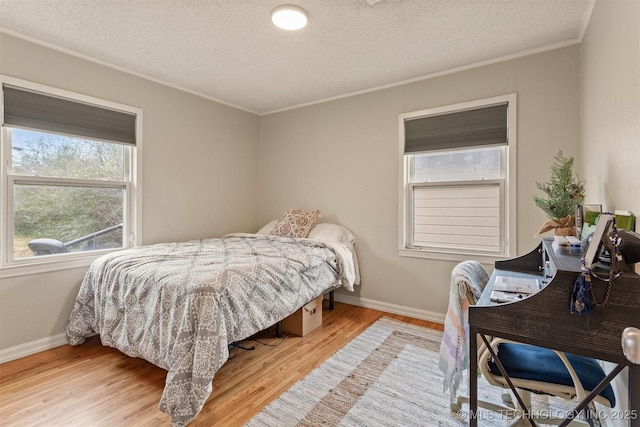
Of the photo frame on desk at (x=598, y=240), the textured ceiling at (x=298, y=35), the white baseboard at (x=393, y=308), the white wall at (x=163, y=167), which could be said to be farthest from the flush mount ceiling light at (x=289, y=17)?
the white baseboard at (x=393, y=308)

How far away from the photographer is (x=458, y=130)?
296 cm

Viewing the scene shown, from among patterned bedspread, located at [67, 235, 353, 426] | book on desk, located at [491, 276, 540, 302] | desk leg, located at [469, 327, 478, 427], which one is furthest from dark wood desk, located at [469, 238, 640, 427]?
patterned bedspread, located at [67, 235, 353, 426]

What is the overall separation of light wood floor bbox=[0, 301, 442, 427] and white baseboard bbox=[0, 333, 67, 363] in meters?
0.05

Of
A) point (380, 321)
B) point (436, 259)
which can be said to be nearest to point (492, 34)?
point (436, 259)

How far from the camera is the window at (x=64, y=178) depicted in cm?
237

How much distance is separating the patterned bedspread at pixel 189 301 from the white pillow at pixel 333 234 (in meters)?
0.49

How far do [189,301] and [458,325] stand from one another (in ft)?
4.62

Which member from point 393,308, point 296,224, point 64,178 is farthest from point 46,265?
point 393,308

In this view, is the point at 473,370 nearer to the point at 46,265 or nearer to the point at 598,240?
the point at 598,240

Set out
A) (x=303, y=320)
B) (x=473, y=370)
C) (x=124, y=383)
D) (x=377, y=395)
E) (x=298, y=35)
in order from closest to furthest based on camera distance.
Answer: (x=473, y=370) < (x=377, y=395) < (x=124, y=383) < (x=298, y=35) < (x=303, y=320)

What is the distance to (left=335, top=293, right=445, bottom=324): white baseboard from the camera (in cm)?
311

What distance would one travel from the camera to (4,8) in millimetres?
2031

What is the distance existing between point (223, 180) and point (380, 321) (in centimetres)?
247

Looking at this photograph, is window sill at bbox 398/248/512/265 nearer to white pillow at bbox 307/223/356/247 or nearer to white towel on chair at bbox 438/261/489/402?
white pillow at bbox 307/223/356/247
